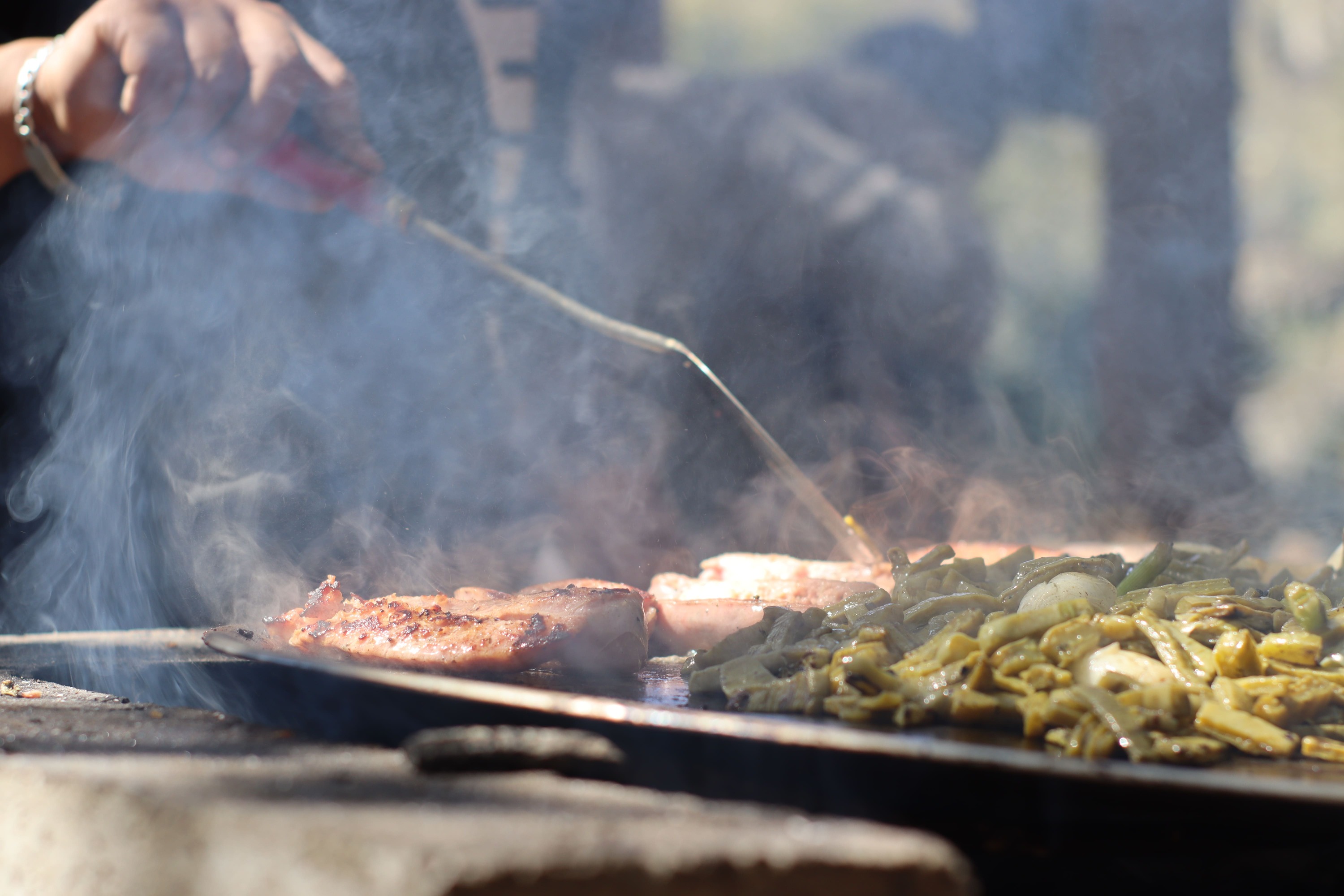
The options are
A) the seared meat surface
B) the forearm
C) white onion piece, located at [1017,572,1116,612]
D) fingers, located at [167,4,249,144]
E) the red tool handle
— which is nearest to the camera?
white onion piece, located at [1017,572,1116,612]

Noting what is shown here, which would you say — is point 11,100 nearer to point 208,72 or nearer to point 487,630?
point 208,72

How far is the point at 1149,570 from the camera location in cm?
225

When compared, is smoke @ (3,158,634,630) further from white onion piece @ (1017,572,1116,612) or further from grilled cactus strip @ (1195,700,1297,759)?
grilled cactus strip @ (1195,700,1297,759)

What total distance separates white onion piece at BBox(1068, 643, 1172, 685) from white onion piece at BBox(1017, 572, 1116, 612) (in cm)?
24

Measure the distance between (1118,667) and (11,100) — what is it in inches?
154

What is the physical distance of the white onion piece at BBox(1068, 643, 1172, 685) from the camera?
5.55ft

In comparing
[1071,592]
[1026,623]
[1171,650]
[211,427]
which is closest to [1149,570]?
[1071,592]

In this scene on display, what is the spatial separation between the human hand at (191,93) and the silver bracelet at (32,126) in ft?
0.12

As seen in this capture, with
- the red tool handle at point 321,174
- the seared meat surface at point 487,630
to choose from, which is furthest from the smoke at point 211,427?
the seared meat surface at point 487,630

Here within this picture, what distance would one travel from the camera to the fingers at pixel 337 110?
3131 millimetres

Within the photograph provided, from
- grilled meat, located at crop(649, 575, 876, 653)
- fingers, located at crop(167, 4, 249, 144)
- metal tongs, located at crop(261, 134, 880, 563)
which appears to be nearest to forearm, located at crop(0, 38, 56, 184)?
fingers, located at crop(167, 4, 249, 144)

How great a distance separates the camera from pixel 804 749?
128 cm

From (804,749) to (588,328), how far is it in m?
3.43

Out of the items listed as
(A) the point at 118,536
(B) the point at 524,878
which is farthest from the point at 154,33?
(B) the point at 524,878
